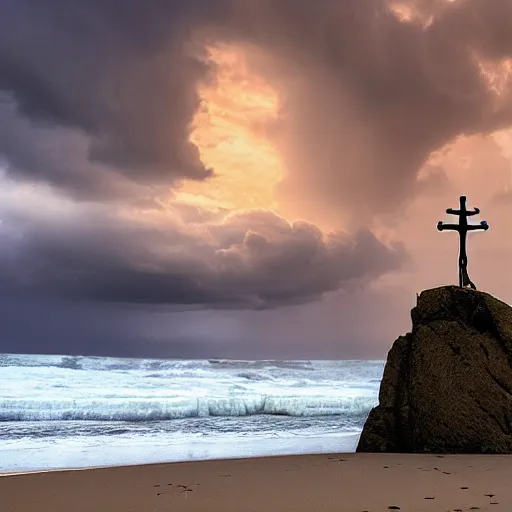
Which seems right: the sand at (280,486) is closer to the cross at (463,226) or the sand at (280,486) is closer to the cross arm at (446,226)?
the cross at (463,226)

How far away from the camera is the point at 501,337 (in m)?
6.51

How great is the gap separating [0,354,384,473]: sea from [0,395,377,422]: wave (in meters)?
0.03

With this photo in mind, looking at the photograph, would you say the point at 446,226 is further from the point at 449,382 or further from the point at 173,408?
the point at 173,408

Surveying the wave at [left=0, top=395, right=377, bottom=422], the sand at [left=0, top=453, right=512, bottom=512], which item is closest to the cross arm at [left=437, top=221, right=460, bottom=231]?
the sand at [left=0, top=453, right=512, bottom=512]

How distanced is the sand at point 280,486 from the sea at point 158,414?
1.81 metres

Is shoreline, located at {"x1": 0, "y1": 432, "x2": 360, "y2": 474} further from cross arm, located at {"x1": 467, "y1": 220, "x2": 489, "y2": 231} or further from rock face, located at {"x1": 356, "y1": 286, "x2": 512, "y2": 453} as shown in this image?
cross arm, located at {"x1": 467, "y1": 220, "x2": 489, "y2": 231}

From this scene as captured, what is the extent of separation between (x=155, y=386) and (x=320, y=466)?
50.6 ft

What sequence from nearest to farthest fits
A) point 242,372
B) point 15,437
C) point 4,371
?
point 15,437 < point 4,371 < point 242,372

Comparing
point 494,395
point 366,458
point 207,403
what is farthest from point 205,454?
point 207,403

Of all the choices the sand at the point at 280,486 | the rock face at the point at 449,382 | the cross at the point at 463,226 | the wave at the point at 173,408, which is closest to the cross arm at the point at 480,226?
the cross at the point at 463,226

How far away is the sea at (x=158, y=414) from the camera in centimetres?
770

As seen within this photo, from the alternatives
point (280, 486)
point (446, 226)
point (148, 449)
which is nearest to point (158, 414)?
point (148, 449)

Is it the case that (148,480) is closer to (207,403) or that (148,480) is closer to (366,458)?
(366,458)

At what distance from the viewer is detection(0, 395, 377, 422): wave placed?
1330 centimetres
